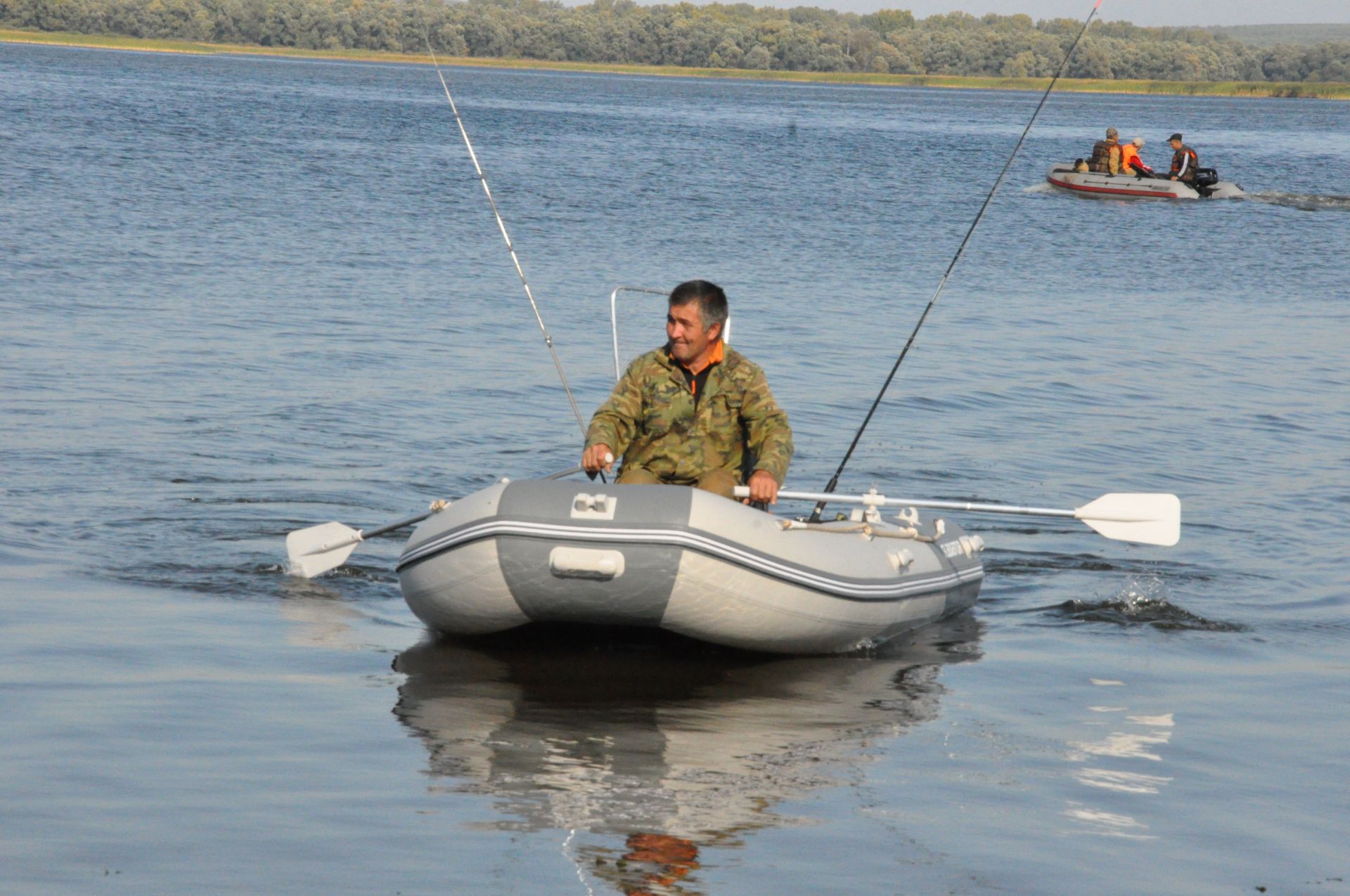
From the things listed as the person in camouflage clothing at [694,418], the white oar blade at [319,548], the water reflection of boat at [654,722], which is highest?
the person in camouflage clothing at [694,418]

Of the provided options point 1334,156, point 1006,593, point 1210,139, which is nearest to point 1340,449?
point 1006,593

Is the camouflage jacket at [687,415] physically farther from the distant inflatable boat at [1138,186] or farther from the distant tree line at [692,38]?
the distant tree line at [692,38]

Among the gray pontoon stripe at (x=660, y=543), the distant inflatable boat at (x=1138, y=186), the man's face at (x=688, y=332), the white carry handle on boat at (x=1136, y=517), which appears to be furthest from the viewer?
the distant inflatable boat at (x=1138, y=186)

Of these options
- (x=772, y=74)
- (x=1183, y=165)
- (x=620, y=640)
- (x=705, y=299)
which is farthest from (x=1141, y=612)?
(x=772, y=74)

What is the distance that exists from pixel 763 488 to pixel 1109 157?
2607 centimetres

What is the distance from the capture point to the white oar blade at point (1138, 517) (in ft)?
22.7

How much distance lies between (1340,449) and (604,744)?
803 cm

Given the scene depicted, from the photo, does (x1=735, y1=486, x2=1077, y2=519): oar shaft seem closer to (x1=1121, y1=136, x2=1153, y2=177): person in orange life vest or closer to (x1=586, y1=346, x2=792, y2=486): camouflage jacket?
(x1=586, y1=346, x2=792, y2=486): camouflage jacket

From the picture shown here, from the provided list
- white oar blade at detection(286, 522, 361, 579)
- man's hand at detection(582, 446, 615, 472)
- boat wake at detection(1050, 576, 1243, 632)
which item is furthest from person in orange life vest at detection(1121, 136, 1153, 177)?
man's hand at detection(582, 446, 615, 472)

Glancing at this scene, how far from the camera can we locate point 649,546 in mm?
5766

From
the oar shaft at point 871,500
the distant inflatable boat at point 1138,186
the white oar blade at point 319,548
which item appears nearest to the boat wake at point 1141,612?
the oar shaft at point 871,500

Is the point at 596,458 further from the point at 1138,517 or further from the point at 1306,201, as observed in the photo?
the point at 1306,201

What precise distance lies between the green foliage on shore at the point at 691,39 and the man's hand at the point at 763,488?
93.1 metres

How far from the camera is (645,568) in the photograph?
578 cm
